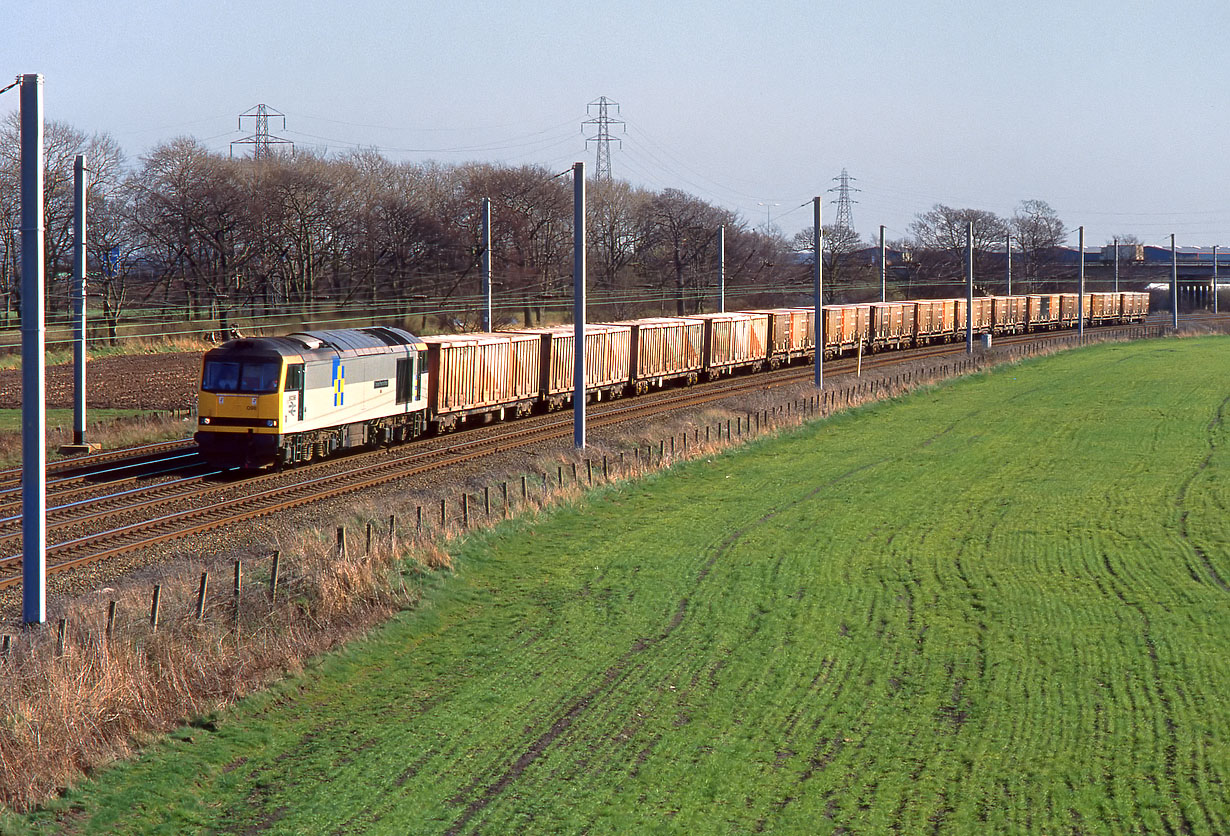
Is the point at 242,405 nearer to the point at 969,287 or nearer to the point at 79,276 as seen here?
the point at 79,276

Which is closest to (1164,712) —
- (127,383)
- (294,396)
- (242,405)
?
(294,396)

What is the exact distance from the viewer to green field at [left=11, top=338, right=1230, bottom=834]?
985 centimetres

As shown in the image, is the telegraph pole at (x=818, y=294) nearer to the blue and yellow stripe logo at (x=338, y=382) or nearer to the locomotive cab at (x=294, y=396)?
the locomotive cab at (x=294, y=396)

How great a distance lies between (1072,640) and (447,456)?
19365mm

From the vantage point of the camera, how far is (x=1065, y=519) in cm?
2239

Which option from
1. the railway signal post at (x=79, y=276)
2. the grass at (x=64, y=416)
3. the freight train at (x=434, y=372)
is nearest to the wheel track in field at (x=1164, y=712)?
the freight train at (x=434, y=372)

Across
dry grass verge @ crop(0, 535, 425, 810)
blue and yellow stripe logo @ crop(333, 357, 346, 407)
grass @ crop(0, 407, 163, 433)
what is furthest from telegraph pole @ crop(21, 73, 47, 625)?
grass @ crop(0, 407, 163, 433)

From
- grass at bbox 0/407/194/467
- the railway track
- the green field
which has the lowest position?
the green field

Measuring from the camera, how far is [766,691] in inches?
503

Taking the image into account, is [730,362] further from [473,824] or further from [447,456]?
A: [473,824]

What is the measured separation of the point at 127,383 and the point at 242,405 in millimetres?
21667

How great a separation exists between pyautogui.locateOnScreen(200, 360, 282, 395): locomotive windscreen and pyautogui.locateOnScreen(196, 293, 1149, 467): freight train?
0.09 feet

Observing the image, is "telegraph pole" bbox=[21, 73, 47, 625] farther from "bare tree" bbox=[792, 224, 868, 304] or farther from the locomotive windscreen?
"bare tree" bbox=[792, 224, 868, 304]

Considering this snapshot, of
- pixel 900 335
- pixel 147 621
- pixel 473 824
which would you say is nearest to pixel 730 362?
pixel 900 335
